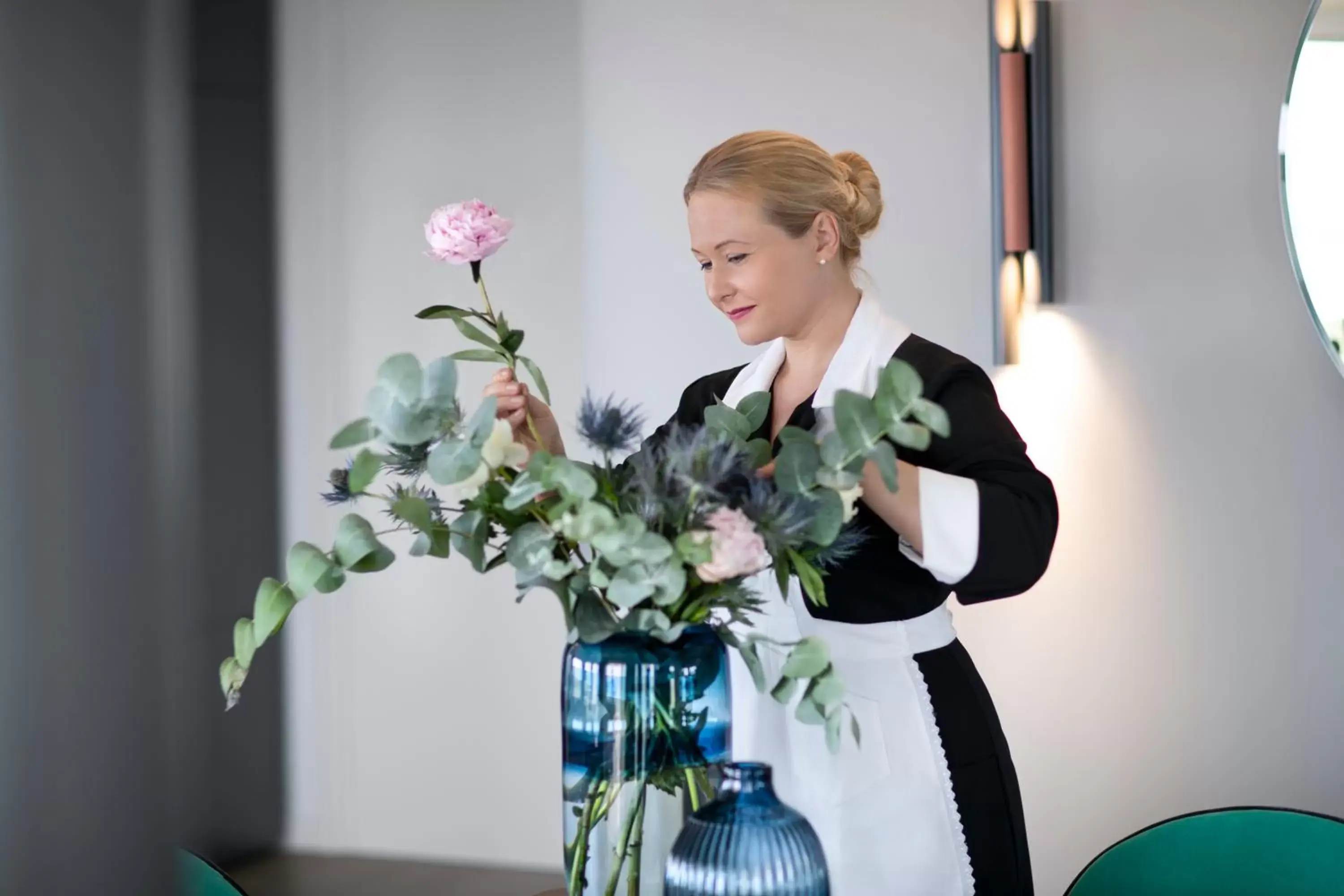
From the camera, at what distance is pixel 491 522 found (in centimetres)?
93

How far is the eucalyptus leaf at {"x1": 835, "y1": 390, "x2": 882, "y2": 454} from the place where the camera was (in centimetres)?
85

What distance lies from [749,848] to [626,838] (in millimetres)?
143

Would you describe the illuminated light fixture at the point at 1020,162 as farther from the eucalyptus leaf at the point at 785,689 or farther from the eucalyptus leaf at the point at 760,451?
the eucalyptus leaf at the point at 785,689

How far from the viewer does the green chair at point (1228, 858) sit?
1625mm

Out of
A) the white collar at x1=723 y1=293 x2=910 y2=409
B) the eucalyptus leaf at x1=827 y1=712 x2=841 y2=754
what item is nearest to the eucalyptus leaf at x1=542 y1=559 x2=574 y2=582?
the eucalyptus leaf at x1=827 y1=712 x2=841 y2=754

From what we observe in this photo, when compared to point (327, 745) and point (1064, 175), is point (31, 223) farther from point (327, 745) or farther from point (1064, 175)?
point (327, 745)

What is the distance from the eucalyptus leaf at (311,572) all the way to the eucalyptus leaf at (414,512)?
2.4 inches

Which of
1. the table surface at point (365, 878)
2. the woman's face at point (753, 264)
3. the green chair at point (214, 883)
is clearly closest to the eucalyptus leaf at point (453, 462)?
the woman's face at point (753, 264)

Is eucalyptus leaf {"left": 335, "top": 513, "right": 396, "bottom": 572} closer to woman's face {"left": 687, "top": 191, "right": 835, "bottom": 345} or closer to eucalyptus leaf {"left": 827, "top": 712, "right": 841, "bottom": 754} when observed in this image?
eucalyptus leaf {"left": 827, "top": 712, "right": 841, "bottom": 754}

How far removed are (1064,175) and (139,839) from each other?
1.91m

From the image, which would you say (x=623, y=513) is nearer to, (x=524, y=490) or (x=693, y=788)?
(x=524, y=490)

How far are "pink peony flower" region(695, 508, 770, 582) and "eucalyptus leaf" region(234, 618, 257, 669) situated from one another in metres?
0.35

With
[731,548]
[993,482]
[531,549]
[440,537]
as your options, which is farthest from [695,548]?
[993,482]

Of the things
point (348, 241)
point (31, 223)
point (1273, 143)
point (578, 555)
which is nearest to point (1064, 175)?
point (1273, 143)
